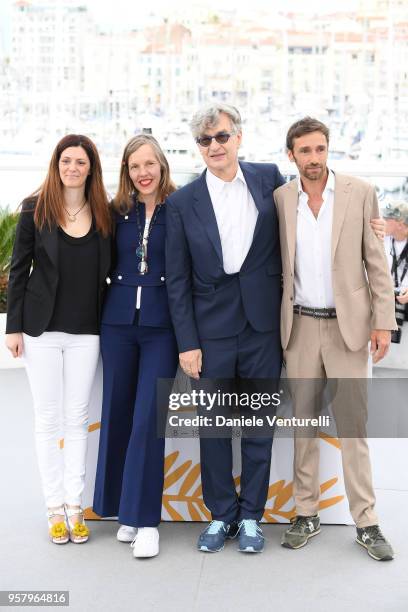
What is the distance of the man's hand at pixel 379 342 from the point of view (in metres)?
2.94

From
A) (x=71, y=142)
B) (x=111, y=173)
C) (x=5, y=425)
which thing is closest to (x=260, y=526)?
(x=71, y=142)

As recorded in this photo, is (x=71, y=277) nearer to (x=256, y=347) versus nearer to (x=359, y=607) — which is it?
(x=256, y=347)

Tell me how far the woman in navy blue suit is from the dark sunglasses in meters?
0.20

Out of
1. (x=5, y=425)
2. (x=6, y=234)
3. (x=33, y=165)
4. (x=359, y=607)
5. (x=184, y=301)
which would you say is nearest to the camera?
(x=359, y=607)

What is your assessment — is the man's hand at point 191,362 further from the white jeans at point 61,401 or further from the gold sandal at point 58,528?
the gold sandal at point 58,528

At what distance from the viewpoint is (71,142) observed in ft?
10.0

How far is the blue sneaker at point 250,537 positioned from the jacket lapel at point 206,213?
3.18 ft

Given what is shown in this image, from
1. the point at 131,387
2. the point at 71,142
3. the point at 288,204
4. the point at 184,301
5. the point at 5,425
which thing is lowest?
the point at 5,425

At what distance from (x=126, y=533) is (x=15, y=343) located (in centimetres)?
81

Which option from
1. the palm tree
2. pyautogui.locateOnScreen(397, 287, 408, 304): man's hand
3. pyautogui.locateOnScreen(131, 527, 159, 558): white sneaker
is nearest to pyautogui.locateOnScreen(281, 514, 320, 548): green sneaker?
pyautogui.locateOnScreen(131, 527, 159, 558): white sneaker

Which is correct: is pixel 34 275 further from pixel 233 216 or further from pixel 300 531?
pixel 300 531

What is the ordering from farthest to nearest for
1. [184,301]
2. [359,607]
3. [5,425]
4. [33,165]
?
[33,165] → [5,425] → [184,301] → [359,607]

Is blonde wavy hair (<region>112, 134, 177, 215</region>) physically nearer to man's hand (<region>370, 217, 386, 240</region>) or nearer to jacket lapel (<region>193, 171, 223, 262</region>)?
jacket lapel (<region>193, 171, 223, 262</region>)

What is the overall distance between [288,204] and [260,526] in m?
1.25
